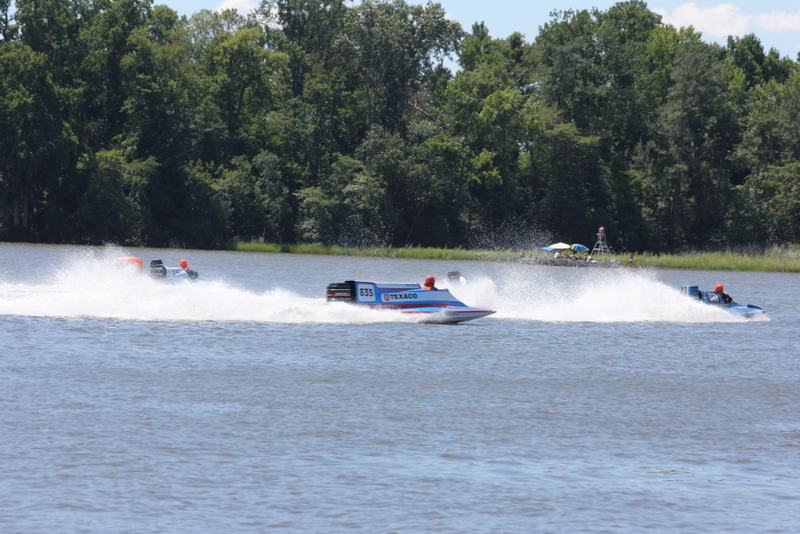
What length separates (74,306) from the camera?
23750mm

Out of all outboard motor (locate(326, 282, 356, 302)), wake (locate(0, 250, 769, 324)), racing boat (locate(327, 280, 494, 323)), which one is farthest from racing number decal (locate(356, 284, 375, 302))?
wake (locate(0, 250, 769, 324))

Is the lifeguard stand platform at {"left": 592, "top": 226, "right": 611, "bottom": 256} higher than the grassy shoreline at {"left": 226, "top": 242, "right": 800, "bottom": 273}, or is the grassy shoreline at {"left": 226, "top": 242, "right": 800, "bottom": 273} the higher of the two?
the lifeguard stand platform at {"left": 592, "top": 226, "right": 611, "bottom": 256}

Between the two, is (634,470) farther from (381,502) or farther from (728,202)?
(728,202)

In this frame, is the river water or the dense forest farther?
the dense forest

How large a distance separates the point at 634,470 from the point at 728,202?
2625 inches

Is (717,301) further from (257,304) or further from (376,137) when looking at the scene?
(376,137)

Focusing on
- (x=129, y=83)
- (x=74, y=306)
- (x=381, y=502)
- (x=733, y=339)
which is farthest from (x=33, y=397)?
(x=129, y=83)

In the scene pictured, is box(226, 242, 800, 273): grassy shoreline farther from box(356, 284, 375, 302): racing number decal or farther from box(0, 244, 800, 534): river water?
box(356, 284, 375, 302): racing number decal

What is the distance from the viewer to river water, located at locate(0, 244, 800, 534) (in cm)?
924

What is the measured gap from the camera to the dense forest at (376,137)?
65562 millimetres

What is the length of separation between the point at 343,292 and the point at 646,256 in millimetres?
43700

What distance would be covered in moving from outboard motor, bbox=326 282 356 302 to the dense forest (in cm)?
4385

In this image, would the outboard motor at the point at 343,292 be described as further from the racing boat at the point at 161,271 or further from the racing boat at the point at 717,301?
the racing boat at the point at 717,301

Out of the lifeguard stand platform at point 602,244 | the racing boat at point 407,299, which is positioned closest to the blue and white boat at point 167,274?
the racing boat at point 407,299
